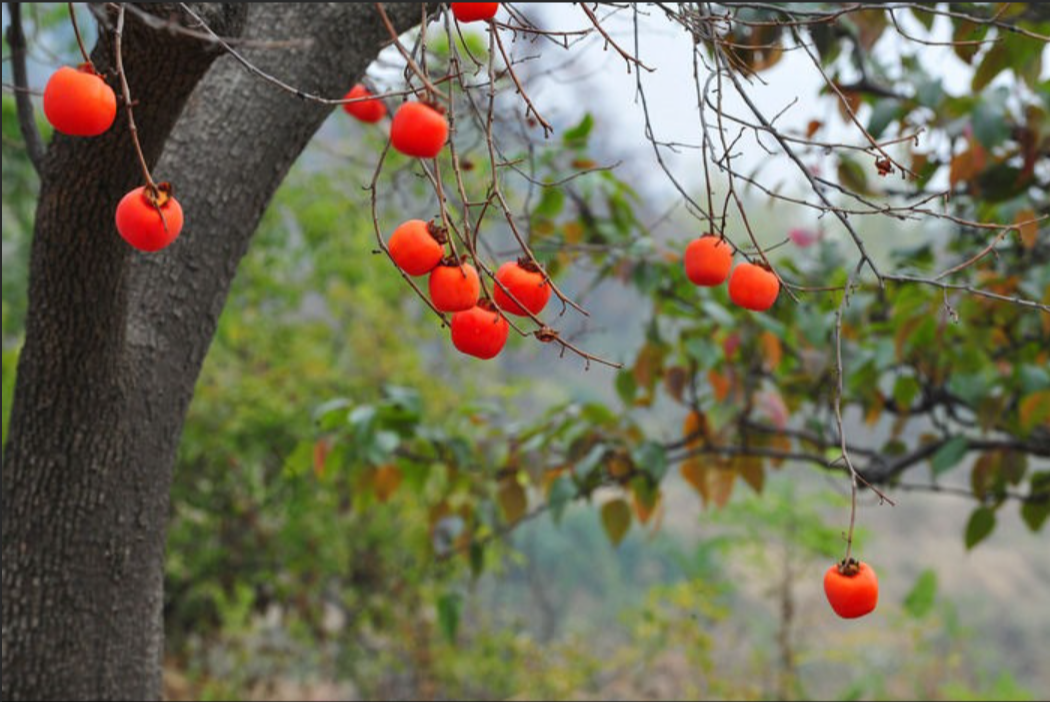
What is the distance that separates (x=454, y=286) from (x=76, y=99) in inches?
10.2

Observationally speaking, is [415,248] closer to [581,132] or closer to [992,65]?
[992,65]

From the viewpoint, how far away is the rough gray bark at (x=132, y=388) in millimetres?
1351

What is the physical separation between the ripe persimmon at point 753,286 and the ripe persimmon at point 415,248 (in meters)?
0.26

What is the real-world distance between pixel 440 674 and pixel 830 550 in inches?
52.8

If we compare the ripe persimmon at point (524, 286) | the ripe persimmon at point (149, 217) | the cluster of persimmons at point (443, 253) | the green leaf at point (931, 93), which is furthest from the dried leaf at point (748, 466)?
the ripe persimmon at point (149, 217)

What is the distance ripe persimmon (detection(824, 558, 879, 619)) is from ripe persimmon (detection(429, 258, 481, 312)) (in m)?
0.33

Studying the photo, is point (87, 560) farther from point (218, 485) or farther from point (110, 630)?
point (218, 485)

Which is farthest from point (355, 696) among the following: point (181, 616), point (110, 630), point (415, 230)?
point (415, 230)

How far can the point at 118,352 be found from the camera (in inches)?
52.7

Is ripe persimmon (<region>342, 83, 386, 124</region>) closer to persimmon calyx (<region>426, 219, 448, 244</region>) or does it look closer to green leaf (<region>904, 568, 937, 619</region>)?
persimmon calyx (<region>426, 219, 448, 244</region>)

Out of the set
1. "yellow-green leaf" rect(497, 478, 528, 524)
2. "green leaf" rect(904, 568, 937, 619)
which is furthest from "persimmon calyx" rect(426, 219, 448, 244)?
"green leaf" rect(904, 568, 937, 619)

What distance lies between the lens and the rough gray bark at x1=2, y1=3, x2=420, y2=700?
1.35m

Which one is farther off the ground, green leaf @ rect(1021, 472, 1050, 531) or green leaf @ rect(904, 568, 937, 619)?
green leaf @ rect(904, 568, 937, 619)

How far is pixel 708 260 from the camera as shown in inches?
34.2
